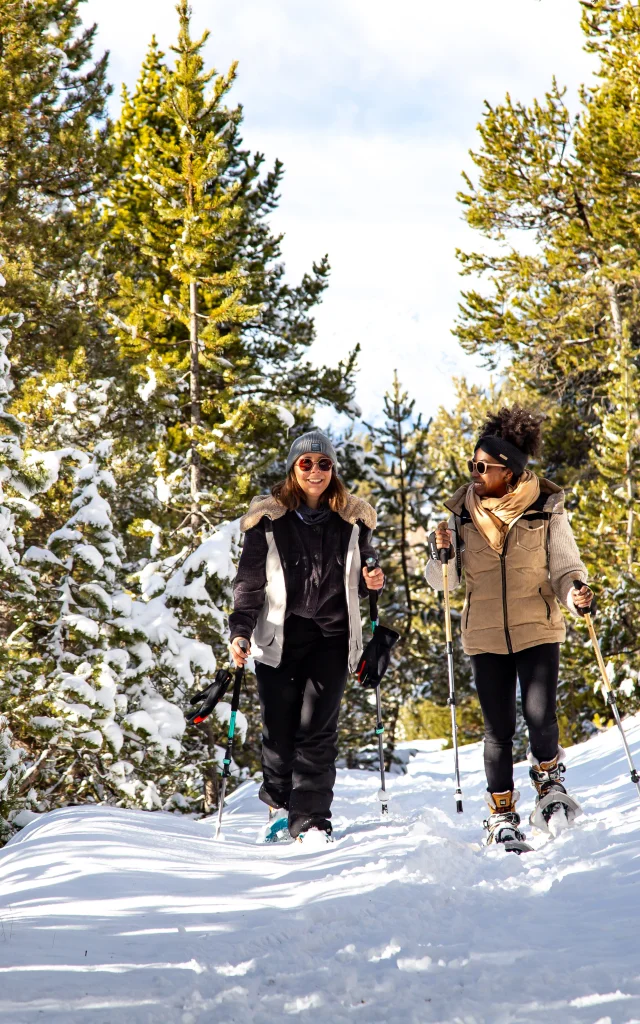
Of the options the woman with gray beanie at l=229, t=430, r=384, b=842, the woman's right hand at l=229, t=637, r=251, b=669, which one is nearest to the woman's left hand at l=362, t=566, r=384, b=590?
the woman with gray beanie at l=229, t=430, r=384, b=842

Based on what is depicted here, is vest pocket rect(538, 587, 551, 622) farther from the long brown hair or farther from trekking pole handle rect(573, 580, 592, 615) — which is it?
the long brown hair

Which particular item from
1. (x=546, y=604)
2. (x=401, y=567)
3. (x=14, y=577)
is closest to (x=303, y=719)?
(x=546, y=604)

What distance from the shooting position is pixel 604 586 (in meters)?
13.5

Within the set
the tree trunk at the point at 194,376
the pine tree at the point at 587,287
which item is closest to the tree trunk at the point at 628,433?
the pine tree at the point at 587,287

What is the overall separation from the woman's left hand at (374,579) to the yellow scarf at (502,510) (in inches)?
24.7

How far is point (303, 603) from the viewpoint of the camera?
485 centimetres

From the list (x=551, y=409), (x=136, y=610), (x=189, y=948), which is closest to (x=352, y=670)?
(x=189, y=948)

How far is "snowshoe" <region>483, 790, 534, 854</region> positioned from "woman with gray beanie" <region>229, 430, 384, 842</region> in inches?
36.0

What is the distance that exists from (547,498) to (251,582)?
5.73 feet

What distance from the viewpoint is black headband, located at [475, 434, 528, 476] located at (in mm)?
4684

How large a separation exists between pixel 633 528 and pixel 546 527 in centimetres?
984

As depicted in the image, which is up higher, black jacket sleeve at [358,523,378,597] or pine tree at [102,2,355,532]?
pine tree at [102,2,355,532]

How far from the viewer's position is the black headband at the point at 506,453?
15.4 feet

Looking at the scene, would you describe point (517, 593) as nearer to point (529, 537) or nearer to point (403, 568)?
point (529, 537)
